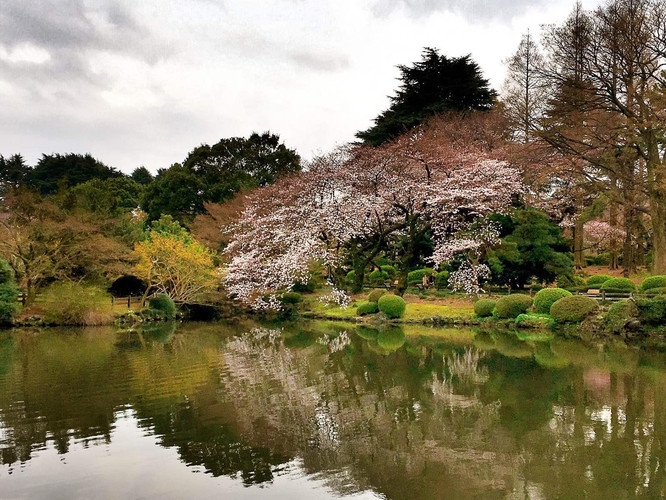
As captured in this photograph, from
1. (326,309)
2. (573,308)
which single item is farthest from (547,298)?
(326,309)

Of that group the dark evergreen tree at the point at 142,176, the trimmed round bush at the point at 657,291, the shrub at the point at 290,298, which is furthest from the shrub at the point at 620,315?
the dark evergreen tree at the point at 142,176

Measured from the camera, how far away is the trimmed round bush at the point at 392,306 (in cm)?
2417

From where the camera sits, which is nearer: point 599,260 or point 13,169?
point 599,260

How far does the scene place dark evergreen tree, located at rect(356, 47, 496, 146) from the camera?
125 feet

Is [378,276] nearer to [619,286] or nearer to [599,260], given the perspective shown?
[619,286]

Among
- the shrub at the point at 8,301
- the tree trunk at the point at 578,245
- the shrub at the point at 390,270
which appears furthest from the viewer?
the tree trunk at the point at 578,245

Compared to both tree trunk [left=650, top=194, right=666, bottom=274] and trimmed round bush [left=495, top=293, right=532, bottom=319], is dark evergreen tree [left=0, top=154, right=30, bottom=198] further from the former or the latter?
tree trunk [left=650, top=194, right=666, bottom=274]

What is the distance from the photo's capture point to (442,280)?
30.2 meters

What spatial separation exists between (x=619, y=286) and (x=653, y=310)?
18.8 ft

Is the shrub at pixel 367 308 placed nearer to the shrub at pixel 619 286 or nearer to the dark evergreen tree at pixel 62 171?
the shrub at pixel 619 286

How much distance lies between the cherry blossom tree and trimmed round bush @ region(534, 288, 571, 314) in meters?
5.01

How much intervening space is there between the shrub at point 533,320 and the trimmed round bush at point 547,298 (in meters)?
0.36

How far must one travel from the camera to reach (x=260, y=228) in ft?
93.2

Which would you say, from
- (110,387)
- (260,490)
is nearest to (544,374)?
(260,490)
